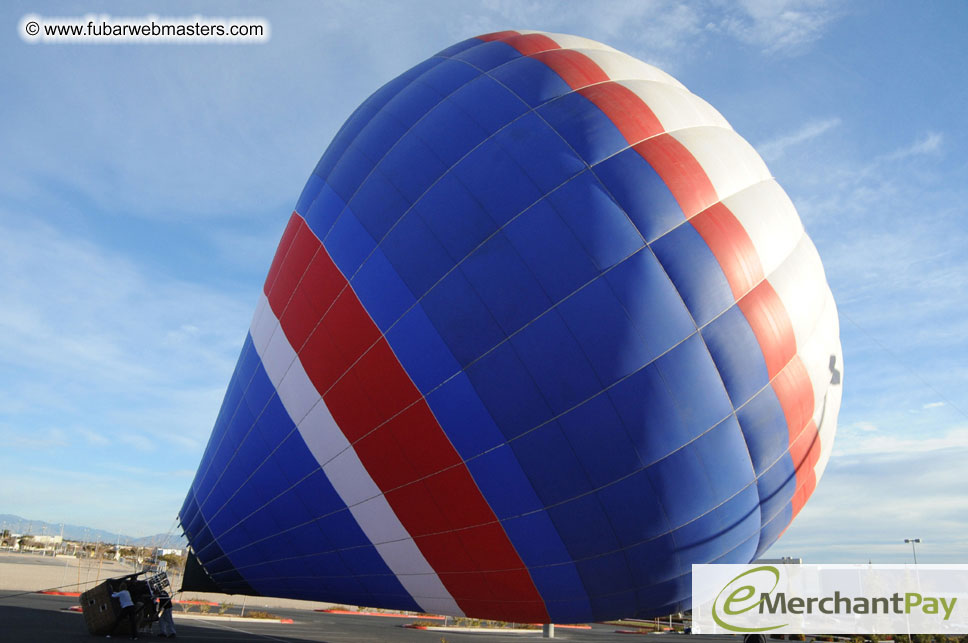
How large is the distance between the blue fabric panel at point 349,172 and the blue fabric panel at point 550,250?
3370 millimetres

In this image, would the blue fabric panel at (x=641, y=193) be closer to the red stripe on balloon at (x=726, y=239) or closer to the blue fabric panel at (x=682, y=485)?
the red stripe on balloon at (x=726, y=239)

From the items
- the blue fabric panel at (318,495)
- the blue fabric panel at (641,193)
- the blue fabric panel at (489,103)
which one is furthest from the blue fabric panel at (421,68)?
the blue fabric panel at (318,495)

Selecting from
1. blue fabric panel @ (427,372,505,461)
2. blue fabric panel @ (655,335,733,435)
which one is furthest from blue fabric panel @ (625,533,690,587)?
blue fabric panel @ (427,372,505,461)

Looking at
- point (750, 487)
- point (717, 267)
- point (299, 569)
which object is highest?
point (717, 267)

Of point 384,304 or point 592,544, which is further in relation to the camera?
point 384,304

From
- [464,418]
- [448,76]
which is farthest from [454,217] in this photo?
[448,76]

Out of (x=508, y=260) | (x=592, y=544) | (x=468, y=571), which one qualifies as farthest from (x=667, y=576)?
(x=508, y=260)

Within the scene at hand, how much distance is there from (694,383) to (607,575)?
3.09 metres

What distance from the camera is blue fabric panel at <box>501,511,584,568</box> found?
8.75 metres

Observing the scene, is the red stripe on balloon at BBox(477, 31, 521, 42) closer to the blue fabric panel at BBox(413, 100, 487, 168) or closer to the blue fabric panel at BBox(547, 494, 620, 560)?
the blue fabric panel at BBox(413, 100, 487, 168)

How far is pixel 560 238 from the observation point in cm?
877

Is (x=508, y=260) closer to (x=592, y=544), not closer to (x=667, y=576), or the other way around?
(x=592, y=544)

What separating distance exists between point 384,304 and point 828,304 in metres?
8.11

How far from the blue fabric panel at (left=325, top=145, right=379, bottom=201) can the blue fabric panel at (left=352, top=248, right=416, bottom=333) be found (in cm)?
177
